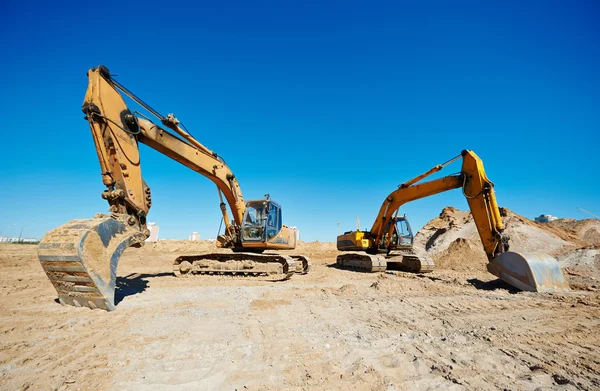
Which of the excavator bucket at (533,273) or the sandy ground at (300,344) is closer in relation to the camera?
the sandy ground at (300,344)

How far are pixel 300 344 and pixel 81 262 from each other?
12.1 feet

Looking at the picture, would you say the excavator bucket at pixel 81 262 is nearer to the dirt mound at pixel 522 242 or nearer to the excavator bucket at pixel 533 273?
the excavator bucket at pixel 533 273

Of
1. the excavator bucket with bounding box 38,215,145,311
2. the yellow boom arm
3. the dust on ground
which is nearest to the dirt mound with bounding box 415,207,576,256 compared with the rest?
the yellow boom arm

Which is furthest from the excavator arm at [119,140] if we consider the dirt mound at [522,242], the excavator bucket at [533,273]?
the dirt mound at [522,242]

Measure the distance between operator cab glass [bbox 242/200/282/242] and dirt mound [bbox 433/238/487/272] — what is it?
1004 centimetres

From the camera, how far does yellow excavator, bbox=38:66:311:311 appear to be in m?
4.89

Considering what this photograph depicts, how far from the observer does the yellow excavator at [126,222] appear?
489 cm

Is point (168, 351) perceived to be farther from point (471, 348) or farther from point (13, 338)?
point (471, 348)

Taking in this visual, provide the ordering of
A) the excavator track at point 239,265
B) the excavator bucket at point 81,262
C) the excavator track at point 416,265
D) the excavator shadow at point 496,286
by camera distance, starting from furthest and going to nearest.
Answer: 1. the excavator track at point 416,265
2. the excavator track at point 239,265
3. the excavator shadow at point 496,286
4. the excavator bucket at point 81,262

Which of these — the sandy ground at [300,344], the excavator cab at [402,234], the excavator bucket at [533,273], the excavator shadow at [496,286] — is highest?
the excavator cab at [402,234]

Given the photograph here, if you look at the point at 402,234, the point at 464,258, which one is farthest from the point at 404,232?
the point at 464,258

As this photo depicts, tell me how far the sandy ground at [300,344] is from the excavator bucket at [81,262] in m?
0.25

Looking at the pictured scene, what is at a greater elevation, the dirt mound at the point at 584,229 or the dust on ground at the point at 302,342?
the dirt mound at the point at 584,229

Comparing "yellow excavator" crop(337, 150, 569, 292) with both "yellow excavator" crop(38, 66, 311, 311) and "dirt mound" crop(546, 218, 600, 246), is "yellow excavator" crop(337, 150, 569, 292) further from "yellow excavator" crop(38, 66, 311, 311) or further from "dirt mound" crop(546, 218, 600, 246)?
"dirt mound" crop(546, 218, 600, 246)
